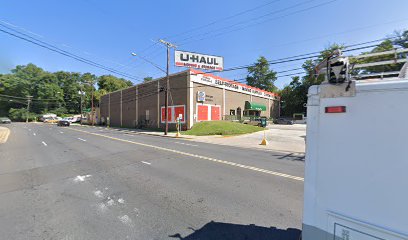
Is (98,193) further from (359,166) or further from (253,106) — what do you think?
(253,106)

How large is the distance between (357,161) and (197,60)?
108 feet

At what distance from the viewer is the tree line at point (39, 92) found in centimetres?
7781

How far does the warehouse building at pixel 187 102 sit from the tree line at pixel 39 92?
37530 mm

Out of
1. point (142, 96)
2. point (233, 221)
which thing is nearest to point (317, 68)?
point (233, 221)

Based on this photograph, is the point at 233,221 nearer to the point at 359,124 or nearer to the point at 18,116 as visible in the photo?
the point at 359,124

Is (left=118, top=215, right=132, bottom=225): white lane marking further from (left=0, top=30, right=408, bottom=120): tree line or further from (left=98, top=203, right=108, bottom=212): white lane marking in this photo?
(left=0, top=30, right=408, bottom=120): tree line

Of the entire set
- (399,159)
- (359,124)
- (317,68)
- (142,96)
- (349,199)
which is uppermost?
(142,96)

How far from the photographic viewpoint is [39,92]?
77.8 meters

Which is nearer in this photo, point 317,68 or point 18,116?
point 317,68

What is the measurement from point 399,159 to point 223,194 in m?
4.01

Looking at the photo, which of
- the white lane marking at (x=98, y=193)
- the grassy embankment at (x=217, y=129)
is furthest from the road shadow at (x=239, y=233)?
the grassy embankment at (x=217, y=129)

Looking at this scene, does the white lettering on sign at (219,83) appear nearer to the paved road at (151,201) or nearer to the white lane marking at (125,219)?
the paved road at (151,201)

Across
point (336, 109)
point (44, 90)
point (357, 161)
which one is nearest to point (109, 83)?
point (44, 90)

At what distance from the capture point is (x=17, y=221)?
384 centimetres
